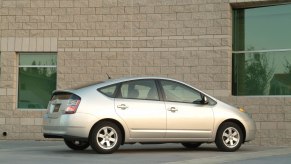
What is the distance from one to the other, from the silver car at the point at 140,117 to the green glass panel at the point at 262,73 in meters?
3.56

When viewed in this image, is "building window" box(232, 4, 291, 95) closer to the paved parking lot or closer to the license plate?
the paved parking lot

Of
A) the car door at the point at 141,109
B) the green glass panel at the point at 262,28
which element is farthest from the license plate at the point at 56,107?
the green glass panel at the point at 262,28

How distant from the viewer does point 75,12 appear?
16281 millimetres

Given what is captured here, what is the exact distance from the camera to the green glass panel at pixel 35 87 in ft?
54.4

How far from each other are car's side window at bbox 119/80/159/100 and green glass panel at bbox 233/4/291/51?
194 inches

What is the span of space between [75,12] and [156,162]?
7798 millimetres

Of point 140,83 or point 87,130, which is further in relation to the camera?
point 140,83

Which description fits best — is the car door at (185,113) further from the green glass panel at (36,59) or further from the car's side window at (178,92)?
the green glass panel at (36,59)

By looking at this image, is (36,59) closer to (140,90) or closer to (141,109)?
(140,90)

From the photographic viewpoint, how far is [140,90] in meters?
11.4

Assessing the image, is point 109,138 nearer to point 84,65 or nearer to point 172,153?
point 172,153

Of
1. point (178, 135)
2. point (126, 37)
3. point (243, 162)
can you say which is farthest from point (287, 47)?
point (243, 162)

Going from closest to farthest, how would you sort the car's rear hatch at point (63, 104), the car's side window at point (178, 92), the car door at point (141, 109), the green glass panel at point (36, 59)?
1. the car's rear hatch at point (63, 104)
2. the car door at point (141, 109)
3. the car's side window at point (178, 92)
4. the green glass panel at point (36, 59)

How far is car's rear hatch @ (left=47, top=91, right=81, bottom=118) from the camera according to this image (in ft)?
35.4
